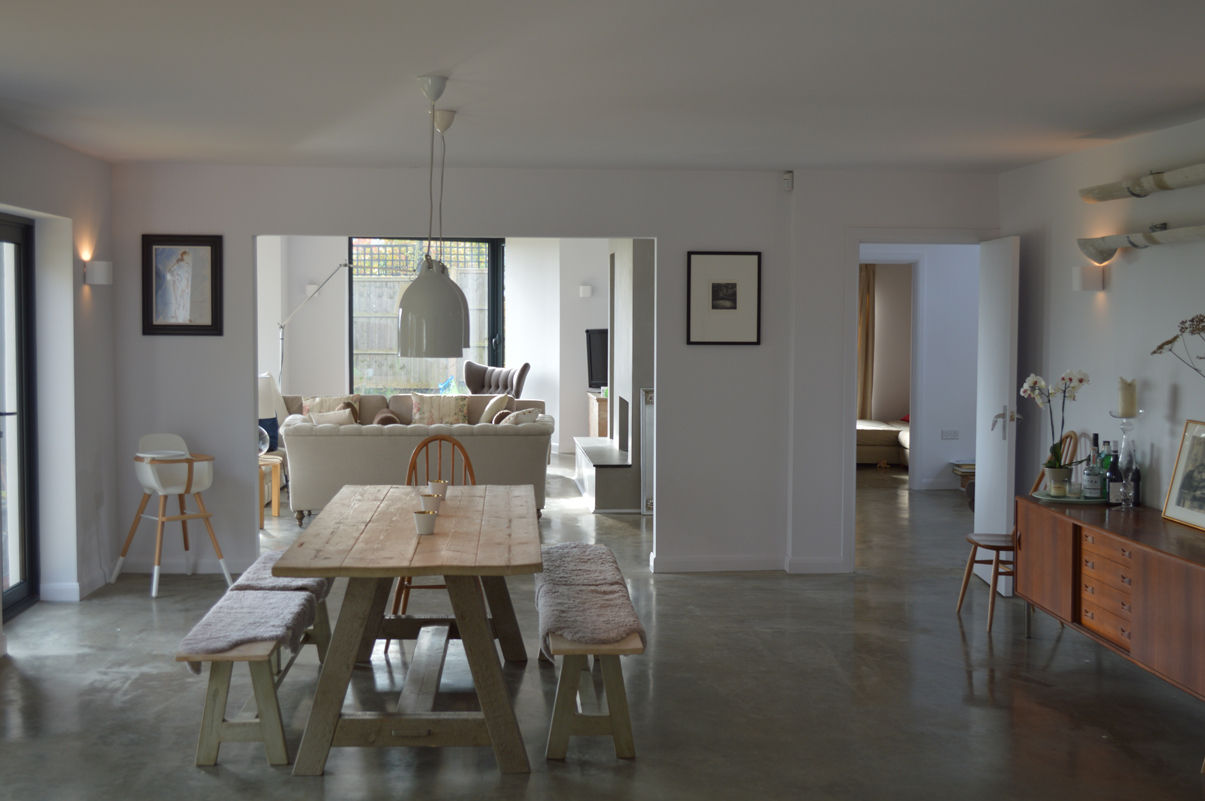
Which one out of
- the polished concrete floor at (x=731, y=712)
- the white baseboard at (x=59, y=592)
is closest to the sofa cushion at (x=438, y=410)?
the polished concrete floor at (x=731, y=712)

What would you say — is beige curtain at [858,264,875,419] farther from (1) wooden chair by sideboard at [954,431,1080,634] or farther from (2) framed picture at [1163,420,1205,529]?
(2) framed picture at [1163,420,1205,529]

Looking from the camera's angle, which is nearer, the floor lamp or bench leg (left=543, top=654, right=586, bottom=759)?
bench leg (left=543, top=654, right=586, bottom=759)

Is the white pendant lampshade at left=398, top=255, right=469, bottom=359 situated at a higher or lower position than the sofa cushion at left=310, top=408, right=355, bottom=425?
higher

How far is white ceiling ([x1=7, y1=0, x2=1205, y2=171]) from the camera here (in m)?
2.93

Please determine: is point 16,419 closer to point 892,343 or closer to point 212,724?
point 212,724

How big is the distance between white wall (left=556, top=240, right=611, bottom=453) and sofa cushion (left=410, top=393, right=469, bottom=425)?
1993 mm

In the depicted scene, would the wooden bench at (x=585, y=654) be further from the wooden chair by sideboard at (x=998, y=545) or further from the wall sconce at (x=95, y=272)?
the wall sconce at (x=95, y=272)

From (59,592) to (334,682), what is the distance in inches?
110

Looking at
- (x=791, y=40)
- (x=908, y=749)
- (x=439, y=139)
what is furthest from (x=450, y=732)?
(x=439, y=139)

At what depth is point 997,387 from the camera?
5.64 m

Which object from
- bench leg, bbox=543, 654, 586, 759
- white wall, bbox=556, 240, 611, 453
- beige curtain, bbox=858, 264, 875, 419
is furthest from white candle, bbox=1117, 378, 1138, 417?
white wall, bbox=556, 240, 611, 453

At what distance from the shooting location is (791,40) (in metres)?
3.17

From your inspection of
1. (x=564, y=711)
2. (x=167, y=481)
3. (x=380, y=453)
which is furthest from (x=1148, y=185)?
(x=167, y=481)

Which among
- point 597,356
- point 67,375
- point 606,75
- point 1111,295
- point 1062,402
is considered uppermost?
point 606,75
